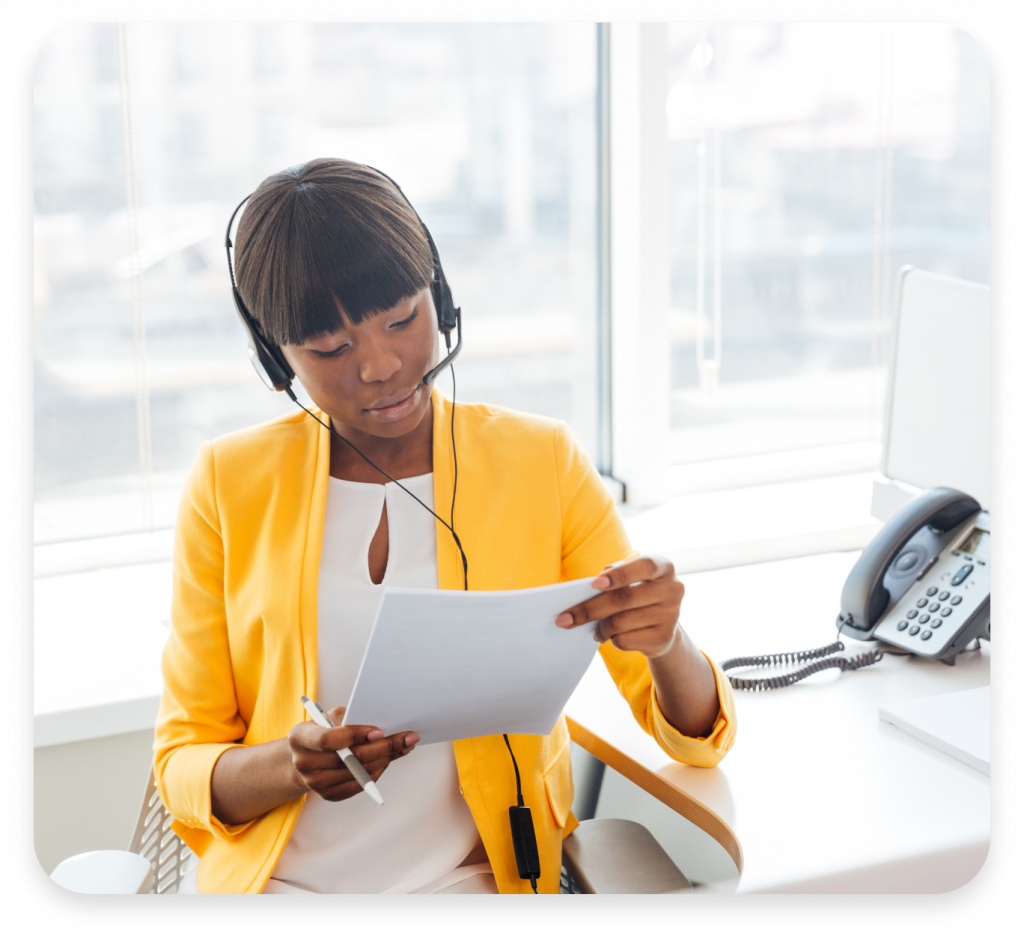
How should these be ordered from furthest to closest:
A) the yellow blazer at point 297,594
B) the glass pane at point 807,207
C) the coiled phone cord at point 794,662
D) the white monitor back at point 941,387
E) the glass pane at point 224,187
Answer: the glass pane at point 807,207 → the glass pane at point 224,187 → the white monitor back at point 941,387 → the coiled phone cord at point 794,662 → the yellow blazer at point 297,594

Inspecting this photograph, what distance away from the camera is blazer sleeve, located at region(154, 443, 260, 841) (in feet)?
3.19

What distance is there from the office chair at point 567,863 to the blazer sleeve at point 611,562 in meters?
0.11

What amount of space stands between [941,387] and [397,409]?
85 centimetres

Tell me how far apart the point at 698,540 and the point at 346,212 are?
1178 millimetres

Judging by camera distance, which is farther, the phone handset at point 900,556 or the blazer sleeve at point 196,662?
the phone handset at point 900,556

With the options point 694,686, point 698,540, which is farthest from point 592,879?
point 698,540

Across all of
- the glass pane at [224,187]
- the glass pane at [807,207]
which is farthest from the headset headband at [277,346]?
the glass pane at [807,207]

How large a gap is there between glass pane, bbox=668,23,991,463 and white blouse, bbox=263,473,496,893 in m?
1.29

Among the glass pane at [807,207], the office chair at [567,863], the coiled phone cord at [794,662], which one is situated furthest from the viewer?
the glass pane at [807,207]

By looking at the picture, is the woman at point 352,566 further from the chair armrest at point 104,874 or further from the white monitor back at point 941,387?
the white monitor back at point 941,387

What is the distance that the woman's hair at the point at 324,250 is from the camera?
2.91ft

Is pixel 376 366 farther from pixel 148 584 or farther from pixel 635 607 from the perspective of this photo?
pixel 148 584
